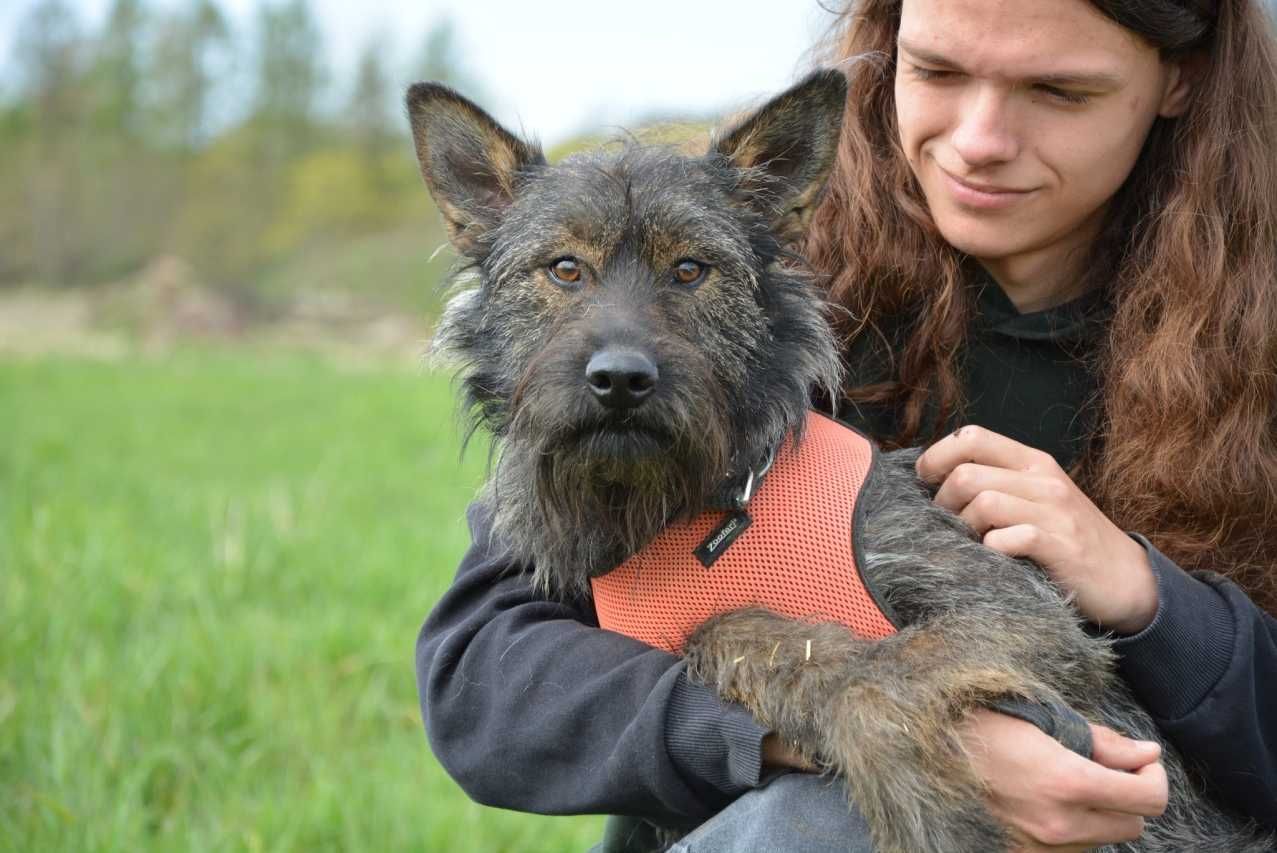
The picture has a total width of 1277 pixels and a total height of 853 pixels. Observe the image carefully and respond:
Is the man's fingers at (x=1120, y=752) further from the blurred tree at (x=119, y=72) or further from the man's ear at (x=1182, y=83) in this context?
the blurred tree at (x=119, y=72)

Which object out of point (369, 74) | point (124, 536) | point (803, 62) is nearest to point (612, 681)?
point (803, 62)

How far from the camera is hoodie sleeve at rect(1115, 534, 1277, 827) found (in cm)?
276

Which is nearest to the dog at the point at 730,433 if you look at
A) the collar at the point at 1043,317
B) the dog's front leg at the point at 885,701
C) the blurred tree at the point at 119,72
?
the dog's front leg at the point at 885,701

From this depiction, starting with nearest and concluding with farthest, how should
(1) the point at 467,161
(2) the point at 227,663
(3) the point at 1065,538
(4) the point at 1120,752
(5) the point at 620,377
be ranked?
1. (4) the point at 1120,752
2. (5) the point at 620,377
3. (3) the point at 1065,538
4. (1) the point at 467,161
5. (2) the point at 227,663

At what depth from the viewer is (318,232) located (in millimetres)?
51969

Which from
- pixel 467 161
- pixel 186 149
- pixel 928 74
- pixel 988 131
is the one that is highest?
pixel 928 74

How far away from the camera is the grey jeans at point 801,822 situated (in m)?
Answer: 2.54

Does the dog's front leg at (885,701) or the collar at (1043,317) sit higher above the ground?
the collar at (1043,317)

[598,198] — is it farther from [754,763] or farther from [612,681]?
[754,763]

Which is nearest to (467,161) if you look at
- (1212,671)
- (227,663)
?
(1212,671)

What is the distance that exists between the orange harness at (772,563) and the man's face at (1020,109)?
764 mm

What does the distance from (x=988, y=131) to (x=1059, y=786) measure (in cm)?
160

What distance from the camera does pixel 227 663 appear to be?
5.01 m

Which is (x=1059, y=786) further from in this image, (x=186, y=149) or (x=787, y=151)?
(x=186, y=149)
